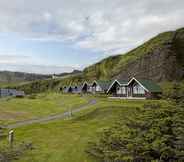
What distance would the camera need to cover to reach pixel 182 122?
1767 cm

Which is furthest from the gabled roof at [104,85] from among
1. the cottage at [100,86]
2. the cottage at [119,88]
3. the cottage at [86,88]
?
the cottage at [119,88]

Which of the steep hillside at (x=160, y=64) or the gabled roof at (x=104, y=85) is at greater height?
the steep hillside at (x=160, y=64)

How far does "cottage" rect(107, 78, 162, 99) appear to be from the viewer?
219 feet

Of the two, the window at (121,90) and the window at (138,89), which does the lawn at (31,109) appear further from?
the window at (138,89)

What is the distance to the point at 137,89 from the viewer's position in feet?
229

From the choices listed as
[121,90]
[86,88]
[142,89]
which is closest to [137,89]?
[142,89]

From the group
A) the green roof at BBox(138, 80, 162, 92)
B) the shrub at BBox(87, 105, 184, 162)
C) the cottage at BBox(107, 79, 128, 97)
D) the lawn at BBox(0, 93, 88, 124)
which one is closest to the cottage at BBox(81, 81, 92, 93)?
the cottage at BBox(107, 79, 128, 97)

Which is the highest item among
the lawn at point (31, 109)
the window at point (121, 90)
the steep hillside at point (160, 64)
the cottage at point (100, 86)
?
the steep hillside at point (160, 64)

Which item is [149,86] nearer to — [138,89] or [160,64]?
[138,89]

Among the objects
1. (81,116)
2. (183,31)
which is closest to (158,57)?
(183,31)

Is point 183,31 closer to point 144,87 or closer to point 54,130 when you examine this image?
point 144,87

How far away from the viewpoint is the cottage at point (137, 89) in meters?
66.6

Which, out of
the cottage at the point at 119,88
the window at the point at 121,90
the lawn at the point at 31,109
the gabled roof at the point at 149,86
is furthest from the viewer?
the window at the point at 121,90

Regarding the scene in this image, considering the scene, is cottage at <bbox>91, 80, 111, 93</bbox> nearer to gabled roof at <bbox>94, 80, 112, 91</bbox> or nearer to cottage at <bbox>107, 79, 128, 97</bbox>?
gabled roof at <bbox>94, 80, 112, 91</bbox>
